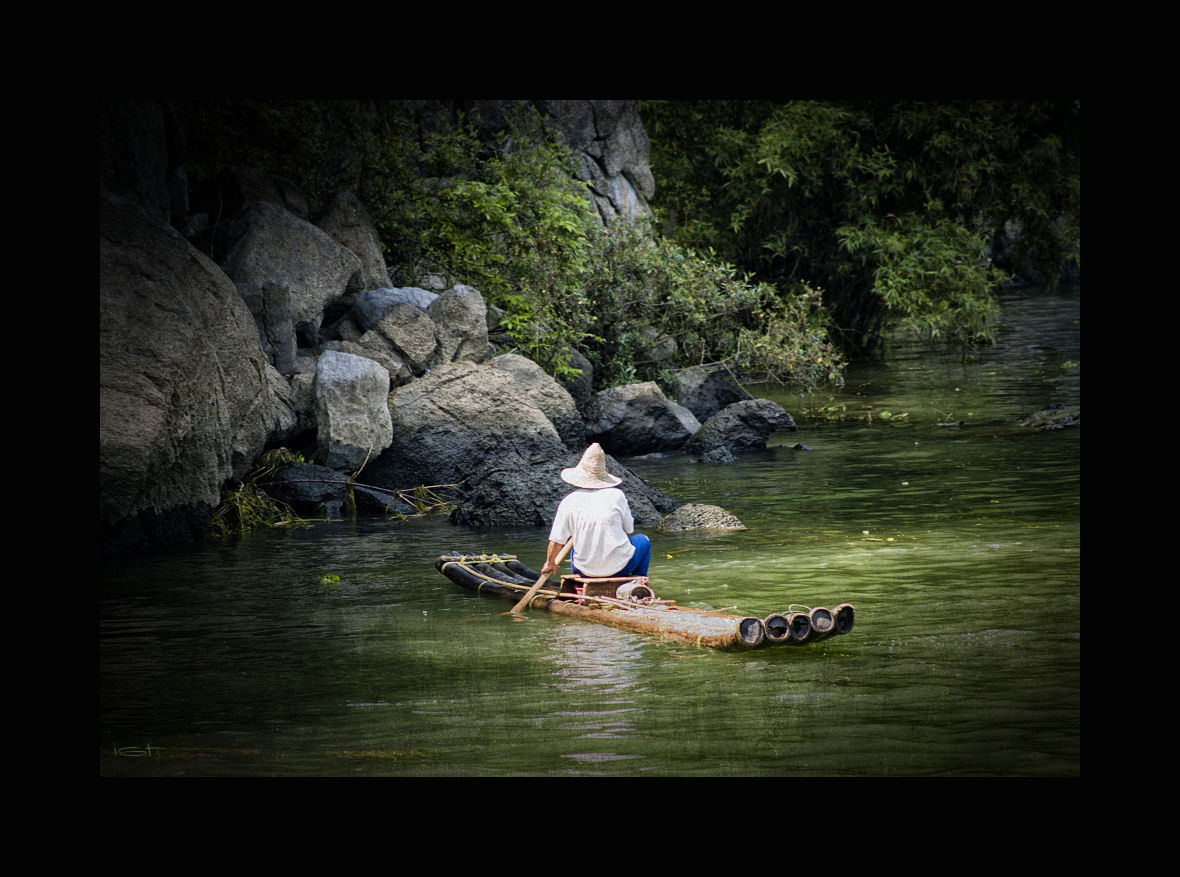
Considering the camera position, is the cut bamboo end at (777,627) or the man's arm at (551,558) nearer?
the cut bamboo end at (777,627)

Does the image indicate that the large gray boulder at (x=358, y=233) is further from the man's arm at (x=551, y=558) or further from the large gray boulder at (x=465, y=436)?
the man's arm at (x=551, y=558)

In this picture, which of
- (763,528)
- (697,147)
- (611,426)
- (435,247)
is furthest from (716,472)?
(697,147)

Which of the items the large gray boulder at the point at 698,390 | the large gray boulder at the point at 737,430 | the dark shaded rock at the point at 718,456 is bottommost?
the dark shaded rock at the point at 718,456

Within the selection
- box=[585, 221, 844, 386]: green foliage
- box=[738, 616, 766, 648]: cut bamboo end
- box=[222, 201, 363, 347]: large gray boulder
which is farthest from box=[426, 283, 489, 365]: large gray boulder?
box=[738, 616, 766, 648]: cut bamboo end

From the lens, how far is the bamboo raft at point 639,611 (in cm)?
786

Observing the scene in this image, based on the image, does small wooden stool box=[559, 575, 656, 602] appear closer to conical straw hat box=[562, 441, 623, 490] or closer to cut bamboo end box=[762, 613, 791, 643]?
conical straw hat box=[562, 441, 623, 490]

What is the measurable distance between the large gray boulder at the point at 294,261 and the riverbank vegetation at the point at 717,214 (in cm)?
160

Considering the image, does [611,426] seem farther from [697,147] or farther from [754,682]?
[697,147]

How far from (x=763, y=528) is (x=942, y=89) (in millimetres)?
5805

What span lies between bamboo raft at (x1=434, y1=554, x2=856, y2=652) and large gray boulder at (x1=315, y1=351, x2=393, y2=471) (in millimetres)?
3914

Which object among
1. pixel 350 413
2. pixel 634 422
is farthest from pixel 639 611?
pixel 634 422

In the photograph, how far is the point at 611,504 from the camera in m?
9.63

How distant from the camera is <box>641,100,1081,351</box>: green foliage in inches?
1020
